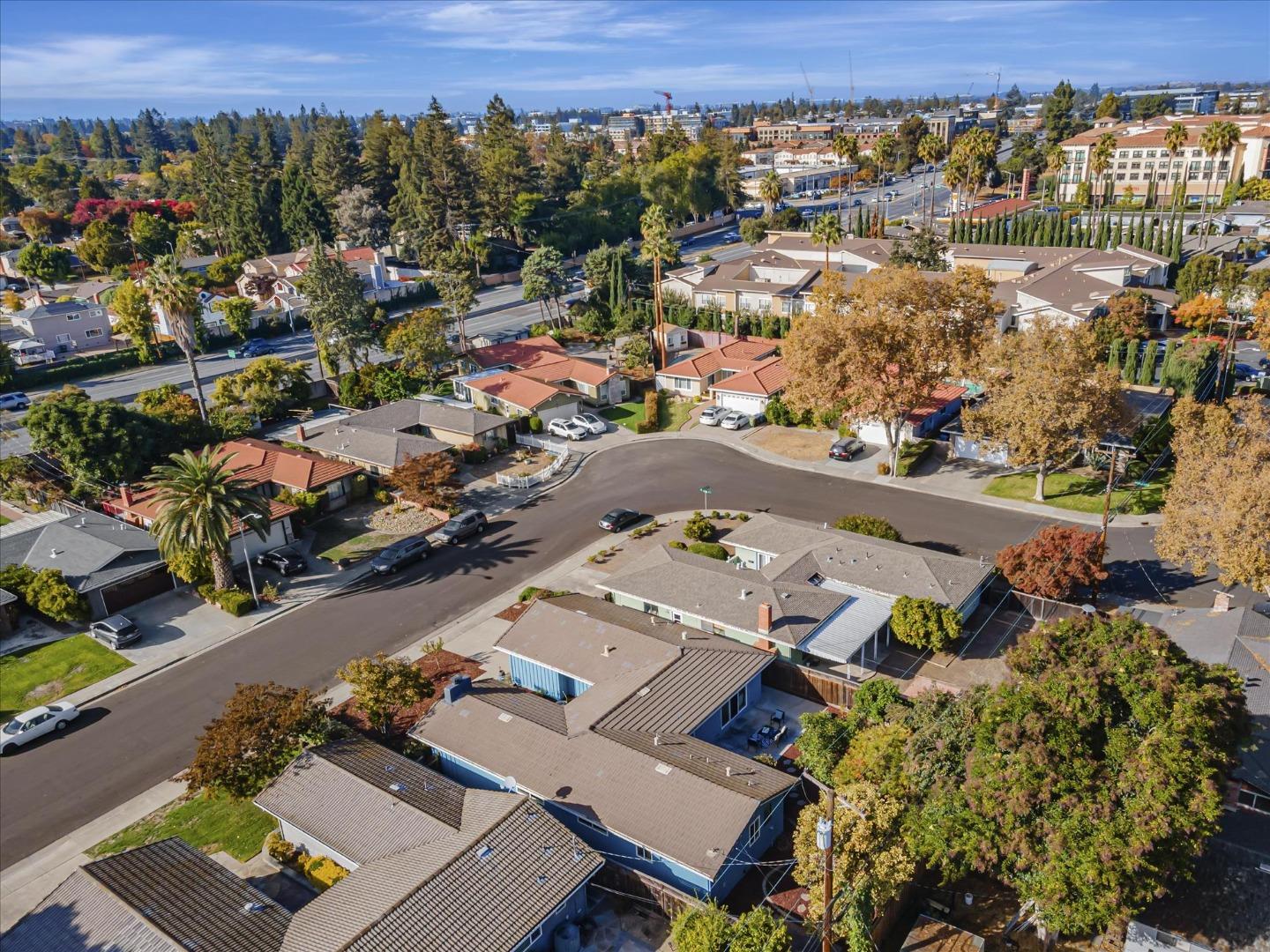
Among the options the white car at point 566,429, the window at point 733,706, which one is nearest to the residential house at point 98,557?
the white car at point 566,429

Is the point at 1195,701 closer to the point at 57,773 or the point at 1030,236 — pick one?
the point at 57,773

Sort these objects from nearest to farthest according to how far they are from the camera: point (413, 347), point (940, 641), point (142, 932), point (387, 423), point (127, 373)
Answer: point (142, 932) → point (940, 641) → point (387, 423) → point (413, 347) → point (127, 373)

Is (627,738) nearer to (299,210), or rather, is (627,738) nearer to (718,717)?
(718,717)

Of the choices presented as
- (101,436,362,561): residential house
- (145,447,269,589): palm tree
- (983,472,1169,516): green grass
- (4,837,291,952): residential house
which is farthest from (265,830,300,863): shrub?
(983,472,1169,516): green grass

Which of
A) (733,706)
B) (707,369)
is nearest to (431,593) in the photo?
(733,706)

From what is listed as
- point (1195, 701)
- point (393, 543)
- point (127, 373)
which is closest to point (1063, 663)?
point (1195, 701)

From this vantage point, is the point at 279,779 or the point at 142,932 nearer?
the point at 142,932

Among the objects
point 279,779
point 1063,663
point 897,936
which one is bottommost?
point 897,936

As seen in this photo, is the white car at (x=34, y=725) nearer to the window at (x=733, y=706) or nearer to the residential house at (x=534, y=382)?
the window at (x=733, y=706)
